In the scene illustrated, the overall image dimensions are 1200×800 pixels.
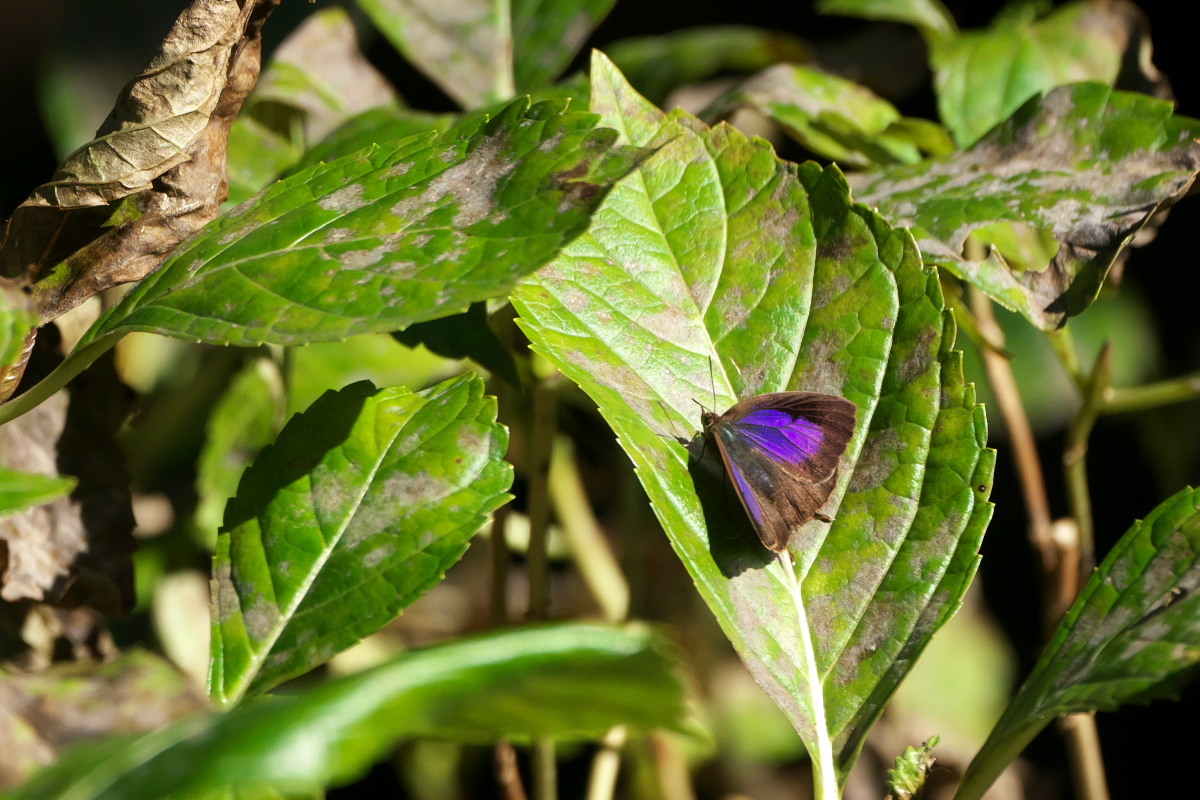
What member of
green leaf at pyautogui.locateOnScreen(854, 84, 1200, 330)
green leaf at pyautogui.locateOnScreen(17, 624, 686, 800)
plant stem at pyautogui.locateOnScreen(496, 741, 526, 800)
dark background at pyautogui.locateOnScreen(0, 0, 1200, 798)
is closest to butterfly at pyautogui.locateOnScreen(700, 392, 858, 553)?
green leaf at pyautogui.locateOnScreen(854, 84, 1200, 330)

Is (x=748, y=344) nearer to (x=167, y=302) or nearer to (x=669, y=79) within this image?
(x=167, y=302)

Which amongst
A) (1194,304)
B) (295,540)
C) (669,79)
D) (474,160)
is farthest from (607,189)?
(1194,304)

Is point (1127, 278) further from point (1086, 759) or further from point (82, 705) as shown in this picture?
point (82, 705)

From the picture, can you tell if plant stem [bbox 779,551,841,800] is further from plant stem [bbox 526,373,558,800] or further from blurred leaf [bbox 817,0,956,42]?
blurred leaf [bbox 817,0,956,42]

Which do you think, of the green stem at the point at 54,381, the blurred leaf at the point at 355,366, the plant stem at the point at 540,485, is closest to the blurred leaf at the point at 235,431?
the blurred leaf at the point at 355,366

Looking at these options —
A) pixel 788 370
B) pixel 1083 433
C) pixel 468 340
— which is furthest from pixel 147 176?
pixel 1083 433

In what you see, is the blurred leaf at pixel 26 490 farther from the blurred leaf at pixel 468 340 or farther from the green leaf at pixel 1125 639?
the green leaf at pixel 1125 639

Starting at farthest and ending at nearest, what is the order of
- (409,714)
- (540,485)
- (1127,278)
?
Answer: (1127,278), (540,485), (409,714)
